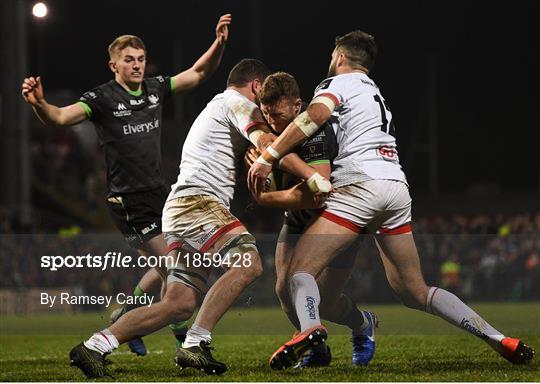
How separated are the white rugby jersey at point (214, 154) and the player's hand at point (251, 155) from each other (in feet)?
0.26

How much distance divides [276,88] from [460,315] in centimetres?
193

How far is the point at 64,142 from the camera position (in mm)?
28547

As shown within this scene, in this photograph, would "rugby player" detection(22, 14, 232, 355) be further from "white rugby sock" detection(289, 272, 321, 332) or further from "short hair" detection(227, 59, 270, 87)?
"white rugby sock" detection(289, 272, 321, 332)

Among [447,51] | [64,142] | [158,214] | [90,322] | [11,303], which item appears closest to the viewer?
[158,214]

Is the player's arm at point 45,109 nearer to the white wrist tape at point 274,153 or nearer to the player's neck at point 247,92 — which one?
the player's neck at point 247,92

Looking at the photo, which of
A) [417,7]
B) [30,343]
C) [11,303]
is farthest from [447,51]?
[30,343]

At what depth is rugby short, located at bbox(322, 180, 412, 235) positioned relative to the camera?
708cm

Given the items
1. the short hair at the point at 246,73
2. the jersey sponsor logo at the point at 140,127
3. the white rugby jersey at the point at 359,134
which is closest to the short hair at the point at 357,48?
the white rugby jersey at the point at 359,134

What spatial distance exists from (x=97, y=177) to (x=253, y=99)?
22222 millimetres

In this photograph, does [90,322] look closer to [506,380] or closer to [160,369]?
[160,369]

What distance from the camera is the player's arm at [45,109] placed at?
22.9ft

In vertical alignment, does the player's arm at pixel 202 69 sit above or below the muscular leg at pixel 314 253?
above

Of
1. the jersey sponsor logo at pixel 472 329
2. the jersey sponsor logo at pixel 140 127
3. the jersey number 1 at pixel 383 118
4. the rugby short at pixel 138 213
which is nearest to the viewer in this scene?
the jersey sponsor logo at pixel 472 329

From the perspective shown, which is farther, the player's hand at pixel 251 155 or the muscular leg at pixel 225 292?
the player's hand at pixel 251 155
